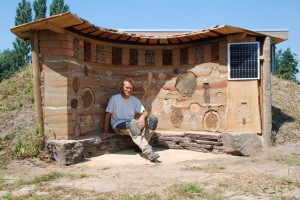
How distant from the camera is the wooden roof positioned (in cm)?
535

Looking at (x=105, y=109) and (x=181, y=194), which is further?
(x=105, y=109)

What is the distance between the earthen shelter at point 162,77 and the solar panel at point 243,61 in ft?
0.06

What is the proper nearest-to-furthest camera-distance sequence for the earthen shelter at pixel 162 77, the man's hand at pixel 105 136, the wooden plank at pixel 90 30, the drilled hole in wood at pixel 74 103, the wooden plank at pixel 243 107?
1. the earthen shelter at pixel 162 77
2. the drilled hole in wood at pixel 74 103
3. the wooden plank at pixel 90 30
4. the man's hand at pixel 105 136
5. the wooden plank at pixel 243 107

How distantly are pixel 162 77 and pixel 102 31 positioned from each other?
1.95m

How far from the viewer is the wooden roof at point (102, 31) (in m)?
5.35

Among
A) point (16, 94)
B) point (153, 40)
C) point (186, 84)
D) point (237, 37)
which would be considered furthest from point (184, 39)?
point (16, 94)

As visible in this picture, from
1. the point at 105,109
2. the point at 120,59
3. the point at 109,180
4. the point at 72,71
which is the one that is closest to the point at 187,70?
the point at 120,59

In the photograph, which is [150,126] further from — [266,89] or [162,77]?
[266,89]

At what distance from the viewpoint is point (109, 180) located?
4309 mm

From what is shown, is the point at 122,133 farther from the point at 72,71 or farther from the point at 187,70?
the point at 187,70

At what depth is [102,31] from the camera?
251 inches

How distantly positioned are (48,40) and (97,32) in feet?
3.59

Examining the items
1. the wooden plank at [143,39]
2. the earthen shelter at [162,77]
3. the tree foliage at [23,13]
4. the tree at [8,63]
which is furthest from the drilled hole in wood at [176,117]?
the tree at [8,63]

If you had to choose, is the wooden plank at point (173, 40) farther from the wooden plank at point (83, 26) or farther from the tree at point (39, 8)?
the tree at point (39, 8)
